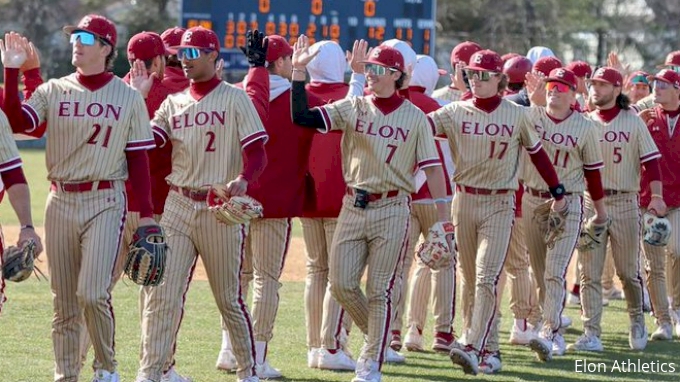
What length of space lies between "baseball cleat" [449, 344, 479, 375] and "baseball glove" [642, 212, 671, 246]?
2327 mm

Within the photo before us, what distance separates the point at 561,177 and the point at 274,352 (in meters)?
2.22

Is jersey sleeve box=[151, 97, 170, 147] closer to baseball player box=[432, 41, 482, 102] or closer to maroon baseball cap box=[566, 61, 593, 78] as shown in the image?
baseball player box=[432, 41, 482, 102]

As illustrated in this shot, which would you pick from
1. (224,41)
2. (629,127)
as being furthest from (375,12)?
(629,127)

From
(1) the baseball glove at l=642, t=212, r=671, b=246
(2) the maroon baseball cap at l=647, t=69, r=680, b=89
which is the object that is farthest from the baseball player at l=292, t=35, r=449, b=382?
(2) the maroon baseball cap at l=647, t=69, r=680, b=89

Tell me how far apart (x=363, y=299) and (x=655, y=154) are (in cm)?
289

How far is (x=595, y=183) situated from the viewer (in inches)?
352

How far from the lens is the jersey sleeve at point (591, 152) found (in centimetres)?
891

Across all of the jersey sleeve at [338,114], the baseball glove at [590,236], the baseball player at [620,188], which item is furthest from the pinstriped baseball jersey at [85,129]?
the baseball player at [620,188]

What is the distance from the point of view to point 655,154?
9539 mm

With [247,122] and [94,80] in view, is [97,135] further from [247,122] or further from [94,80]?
[247,122]

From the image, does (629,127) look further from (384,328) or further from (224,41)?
(224,41)

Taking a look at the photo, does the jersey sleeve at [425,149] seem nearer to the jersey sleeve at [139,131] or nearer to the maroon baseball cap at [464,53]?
the jersey sleeve at [139,131]

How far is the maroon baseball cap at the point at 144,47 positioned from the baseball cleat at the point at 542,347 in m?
3.06

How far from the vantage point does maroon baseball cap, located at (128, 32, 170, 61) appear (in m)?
7.62
